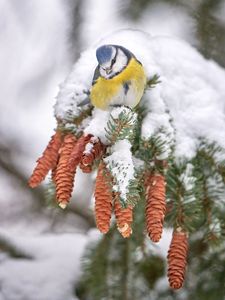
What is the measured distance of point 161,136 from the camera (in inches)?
46.4

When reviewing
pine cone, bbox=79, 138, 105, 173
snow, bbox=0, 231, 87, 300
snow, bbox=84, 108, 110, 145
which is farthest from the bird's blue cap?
snow, bbox=0, 231, 87, 300

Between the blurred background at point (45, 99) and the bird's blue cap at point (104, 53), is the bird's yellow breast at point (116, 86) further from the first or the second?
the blurred background at point (45, 99)

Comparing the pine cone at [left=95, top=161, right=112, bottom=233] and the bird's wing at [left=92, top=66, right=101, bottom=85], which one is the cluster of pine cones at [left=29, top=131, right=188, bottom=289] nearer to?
the pine cone at [left=95, top=161, right=112, bottom=233]

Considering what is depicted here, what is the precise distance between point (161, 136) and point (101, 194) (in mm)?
221

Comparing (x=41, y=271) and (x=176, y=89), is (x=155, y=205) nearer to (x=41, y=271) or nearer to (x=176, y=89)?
(x=176, y=89)

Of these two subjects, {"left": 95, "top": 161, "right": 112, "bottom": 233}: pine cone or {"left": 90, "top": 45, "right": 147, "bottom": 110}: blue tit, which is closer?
{"left": 95, "top": 161, "right": 112, "bottom": 233}: pine cone

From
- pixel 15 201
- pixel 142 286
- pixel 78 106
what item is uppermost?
pixel 15 201

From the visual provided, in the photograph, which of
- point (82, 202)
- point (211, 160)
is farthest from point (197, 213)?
point (82, 202)

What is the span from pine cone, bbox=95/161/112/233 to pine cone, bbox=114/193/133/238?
2cm

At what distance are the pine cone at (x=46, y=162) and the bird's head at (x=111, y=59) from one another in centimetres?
16

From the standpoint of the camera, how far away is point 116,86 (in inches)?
46.3

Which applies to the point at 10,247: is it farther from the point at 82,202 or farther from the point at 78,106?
the point at 78,106

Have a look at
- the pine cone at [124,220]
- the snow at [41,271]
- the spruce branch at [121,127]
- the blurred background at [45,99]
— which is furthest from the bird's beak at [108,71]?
the snow at [41,271]

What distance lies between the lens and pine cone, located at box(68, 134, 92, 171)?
40.2 inches
